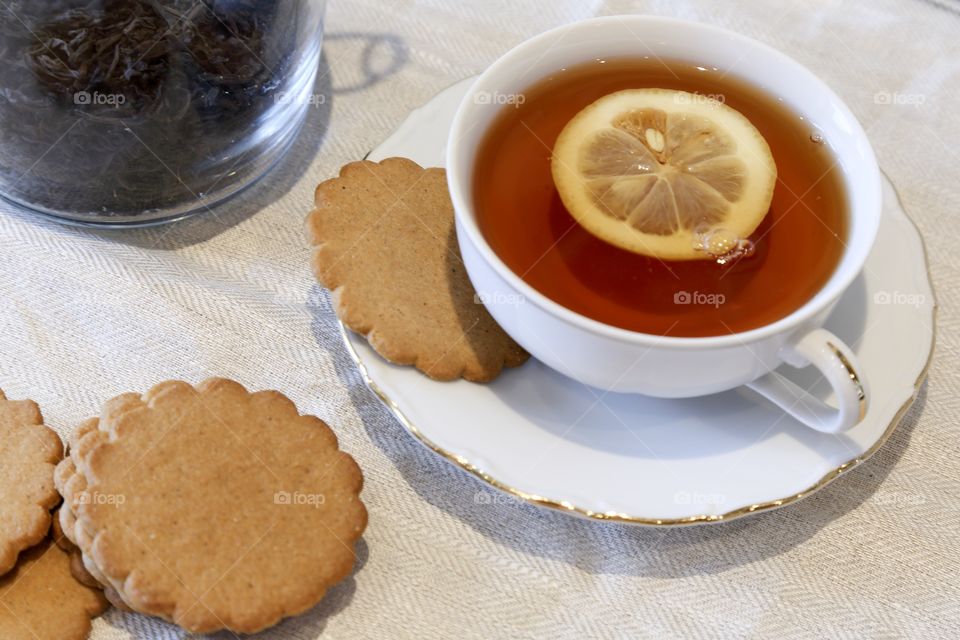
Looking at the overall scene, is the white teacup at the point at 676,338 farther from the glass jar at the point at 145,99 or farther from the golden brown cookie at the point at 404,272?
the glass jar at the point at 145,99

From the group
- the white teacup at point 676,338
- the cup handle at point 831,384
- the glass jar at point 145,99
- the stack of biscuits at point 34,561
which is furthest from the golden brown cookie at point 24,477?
the cup handle at point 831,384

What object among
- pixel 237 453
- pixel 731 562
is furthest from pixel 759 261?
pixel 237 453

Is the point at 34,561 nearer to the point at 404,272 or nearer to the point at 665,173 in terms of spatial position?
the point at 404,272

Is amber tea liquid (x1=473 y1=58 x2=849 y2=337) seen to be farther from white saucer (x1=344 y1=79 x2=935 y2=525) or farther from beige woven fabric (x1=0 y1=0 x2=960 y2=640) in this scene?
beige woven fabric (x1=0 y1=0 x2=960 y2=640)

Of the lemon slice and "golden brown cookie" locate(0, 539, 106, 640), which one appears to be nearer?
"golden brown cookie" locate(0, 539, 106, 640)

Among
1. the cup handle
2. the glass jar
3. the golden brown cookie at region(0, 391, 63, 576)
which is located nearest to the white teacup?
the cup handle
